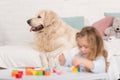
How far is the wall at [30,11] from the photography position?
2273 mm

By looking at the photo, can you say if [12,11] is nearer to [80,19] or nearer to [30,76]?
[80,19]

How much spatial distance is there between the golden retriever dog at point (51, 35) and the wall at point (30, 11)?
514 millimetres

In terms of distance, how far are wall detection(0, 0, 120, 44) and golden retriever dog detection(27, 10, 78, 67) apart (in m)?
0.51

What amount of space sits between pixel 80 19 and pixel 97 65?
0.90m

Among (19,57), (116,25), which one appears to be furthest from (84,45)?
(116,25)

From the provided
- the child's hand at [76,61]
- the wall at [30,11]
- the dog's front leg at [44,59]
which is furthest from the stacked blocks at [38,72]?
the wall at [30,11]

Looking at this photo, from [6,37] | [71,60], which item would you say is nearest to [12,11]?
[6,37]

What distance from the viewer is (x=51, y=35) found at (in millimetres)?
1761

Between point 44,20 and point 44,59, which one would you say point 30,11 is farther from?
point 44,59

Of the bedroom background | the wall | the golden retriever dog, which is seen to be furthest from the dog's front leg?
the wall

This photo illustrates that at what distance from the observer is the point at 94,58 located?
4.25 ft

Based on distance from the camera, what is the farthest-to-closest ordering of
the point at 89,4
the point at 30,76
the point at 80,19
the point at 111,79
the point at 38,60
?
1. the point at 89,4
2. the point at 80,19
3. the point at 38,60
4. the point at 111,79
5. the point at 30,76

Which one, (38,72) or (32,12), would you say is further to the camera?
(32,12)

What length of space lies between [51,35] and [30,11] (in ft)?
2.11
